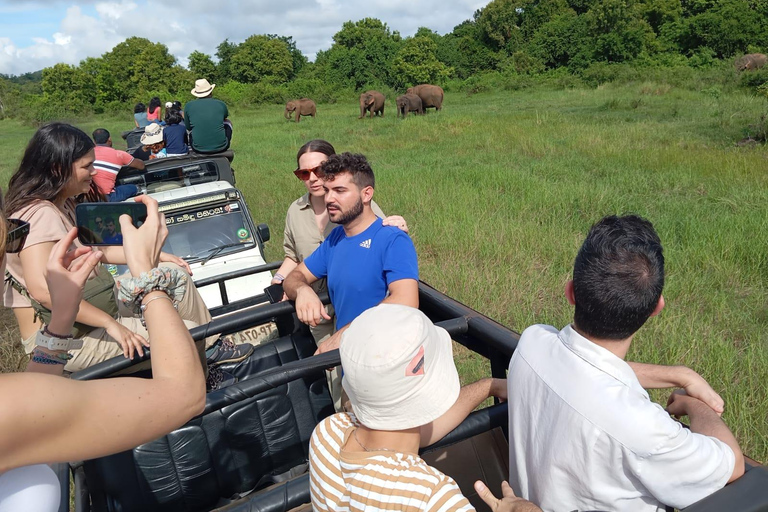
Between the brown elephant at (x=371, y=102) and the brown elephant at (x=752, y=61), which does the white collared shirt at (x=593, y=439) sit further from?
the brown elephant at (x=752, y=61)

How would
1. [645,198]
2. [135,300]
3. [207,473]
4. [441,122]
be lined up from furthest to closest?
1. [441,122]
2. [645,198]
3. [207,473]
4. [135,300]

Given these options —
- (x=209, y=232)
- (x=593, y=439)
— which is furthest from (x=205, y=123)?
(x=593, y=439)

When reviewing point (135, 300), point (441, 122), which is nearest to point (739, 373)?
point (135, 300)

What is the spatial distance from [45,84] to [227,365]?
180 feet

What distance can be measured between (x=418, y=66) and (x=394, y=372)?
4047cm

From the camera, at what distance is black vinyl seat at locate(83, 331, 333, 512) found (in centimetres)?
202

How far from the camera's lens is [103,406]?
1.09 m

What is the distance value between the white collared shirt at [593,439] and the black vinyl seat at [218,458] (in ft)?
3.55

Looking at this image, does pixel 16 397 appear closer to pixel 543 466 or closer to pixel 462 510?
pixel 462 510

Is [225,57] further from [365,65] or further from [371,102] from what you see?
[371,102]

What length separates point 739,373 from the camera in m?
3.38

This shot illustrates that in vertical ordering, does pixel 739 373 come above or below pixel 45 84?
below

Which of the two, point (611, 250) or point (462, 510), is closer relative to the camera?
point (462, 510)

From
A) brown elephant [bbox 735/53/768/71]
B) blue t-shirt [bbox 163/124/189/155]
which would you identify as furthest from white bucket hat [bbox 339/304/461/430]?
brown elephant [bbox 735/53/768/71]
